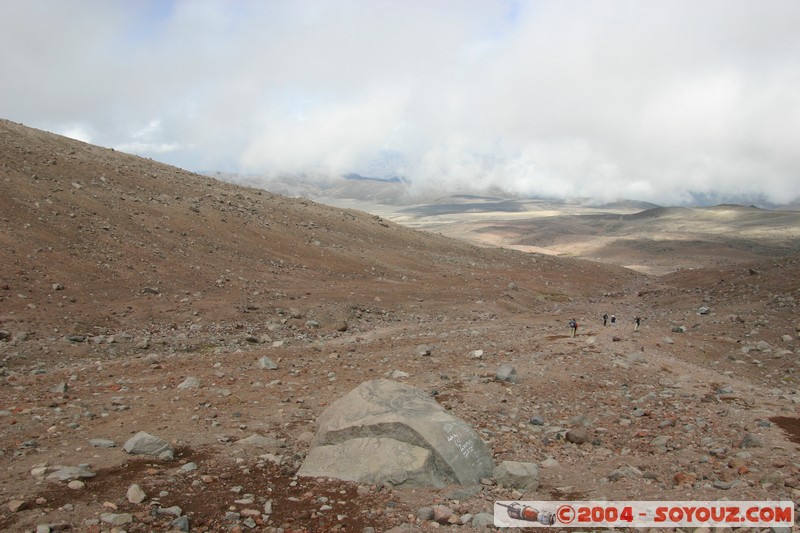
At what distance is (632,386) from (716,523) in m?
6.14

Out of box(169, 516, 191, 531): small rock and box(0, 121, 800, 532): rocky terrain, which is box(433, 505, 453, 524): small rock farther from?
box(169, 516, 191, 531): small rock

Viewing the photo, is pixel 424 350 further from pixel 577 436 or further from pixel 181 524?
pixel 181 524

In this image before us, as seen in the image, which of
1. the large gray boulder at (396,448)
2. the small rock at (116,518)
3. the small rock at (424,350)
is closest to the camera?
the small rock at (116,518)

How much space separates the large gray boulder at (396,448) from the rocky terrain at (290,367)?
0.63 feet

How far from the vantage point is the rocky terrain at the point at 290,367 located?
651cm

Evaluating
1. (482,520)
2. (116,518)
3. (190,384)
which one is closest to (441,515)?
(482,520)

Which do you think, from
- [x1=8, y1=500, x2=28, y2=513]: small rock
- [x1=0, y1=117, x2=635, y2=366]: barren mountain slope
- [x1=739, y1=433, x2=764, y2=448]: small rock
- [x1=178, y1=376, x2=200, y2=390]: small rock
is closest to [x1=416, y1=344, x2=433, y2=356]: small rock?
[x1=0, y1=117, x2=635, y2=366]: barren mountain slope

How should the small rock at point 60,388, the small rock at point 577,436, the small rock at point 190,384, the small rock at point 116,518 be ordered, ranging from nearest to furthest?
1. the small rock at point 116,518
2. the small rock at point 577,436
3. the small rock at point 60,388
4. the small rock at point 190,384

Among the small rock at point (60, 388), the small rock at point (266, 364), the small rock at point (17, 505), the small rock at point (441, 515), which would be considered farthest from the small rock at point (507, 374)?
the small rock at point (60, 388)

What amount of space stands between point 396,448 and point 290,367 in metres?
6.75

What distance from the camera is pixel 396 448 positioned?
700cm

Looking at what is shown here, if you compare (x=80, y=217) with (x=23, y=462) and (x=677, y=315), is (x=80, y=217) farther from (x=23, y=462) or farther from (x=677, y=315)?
(x=677, y=315)

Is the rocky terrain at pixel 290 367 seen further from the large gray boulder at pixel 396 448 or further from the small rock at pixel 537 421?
the large gray boulder at pixel 396 448

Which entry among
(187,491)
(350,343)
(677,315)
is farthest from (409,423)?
(677,315)
